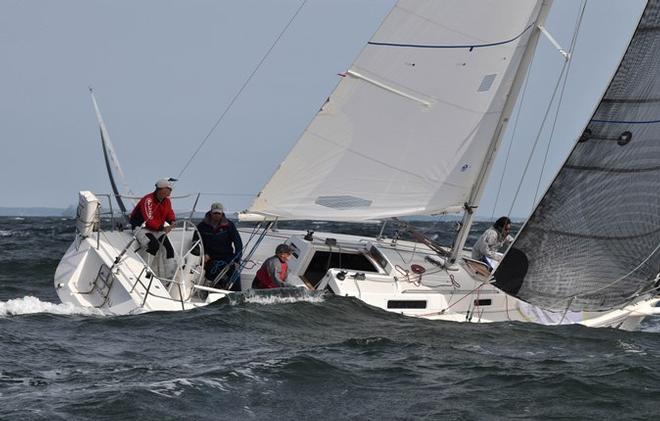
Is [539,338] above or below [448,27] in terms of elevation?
below

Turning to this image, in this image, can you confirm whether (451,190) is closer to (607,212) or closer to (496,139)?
(496,139)

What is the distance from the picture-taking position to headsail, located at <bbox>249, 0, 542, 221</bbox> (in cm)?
1102

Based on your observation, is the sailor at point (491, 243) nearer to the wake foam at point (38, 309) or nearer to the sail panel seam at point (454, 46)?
the sail panel seam at point (454, 46)

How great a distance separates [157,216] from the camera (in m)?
10.9

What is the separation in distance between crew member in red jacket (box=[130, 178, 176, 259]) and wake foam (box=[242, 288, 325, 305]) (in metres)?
1.06

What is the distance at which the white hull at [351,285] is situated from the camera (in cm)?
1034

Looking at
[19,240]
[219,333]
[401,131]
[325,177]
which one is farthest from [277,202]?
[19,240]

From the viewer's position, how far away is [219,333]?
924 cm

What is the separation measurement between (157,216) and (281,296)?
5.38 feet

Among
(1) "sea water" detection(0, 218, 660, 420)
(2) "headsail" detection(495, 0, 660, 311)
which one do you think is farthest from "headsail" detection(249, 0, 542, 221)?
(1) "sea water" detection(0, 218, 660, 420)

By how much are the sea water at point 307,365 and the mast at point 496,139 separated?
135 cm

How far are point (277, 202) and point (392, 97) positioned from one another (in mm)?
1706

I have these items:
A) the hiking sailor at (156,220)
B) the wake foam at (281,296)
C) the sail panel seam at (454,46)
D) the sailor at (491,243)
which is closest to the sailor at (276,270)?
the wake foam at (281,296)

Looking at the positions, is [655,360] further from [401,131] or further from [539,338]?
[401,131]
